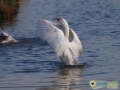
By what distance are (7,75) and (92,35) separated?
701cm

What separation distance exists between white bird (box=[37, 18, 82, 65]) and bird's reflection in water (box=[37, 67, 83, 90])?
0.31 m

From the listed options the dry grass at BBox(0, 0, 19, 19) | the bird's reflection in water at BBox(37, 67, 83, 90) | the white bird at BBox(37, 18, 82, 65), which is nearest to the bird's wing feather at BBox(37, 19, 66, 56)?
the white bird at BBox(37, 18, 82, 65)

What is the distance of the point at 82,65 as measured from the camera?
44.3ft

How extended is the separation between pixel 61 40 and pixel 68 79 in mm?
1534

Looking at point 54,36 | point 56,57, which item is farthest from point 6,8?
point 54,36

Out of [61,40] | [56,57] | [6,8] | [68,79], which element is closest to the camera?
[68,79]

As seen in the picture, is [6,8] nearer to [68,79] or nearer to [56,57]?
[56,57]

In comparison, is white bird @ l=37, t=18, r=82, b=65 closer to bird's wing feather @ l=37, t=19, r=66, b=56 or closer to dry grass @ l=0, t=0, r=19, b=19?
bird's wing feather @ l=37, t=19, r=66, b=56

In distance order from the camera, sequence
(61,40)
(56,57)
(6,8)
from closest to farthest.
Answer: (61,40), (56,57), (6,8)

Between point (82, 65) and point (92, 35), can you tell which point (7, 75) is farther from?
point (92, 35)

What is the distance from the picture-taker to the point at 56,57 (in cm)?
1478

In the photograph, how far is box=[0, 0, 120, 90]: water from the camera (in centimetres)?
1150

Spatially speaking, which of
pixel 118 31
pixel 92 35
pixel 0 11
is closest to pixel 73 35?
pixel 92 35

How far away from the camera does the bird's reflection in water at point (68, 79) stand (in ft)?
35.3
